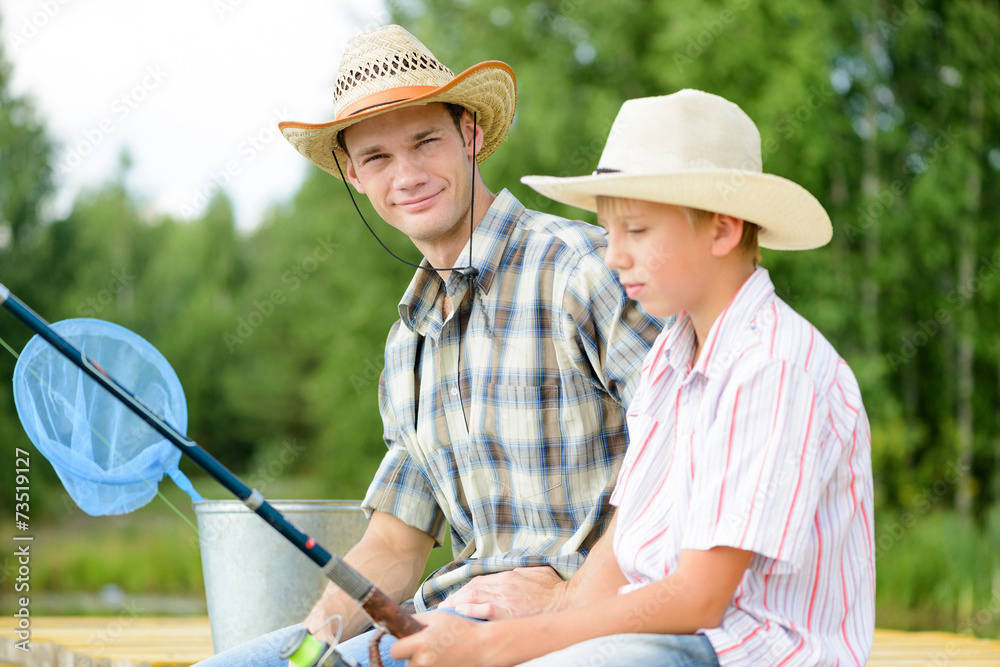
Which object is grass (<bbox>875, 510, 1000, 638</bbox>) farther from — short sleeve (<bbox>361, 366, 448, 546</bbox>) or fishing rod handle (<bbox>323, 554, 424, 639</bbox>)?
fishing rod handle (<bbox>323, 554, 424, 639</bbox>)

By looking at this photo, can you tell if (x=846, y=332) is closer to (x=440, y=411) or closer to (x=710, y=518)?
(x=440, y=411)

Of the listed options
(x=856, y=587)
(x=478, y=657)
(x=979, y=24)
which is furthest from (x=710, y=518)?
(x=979, y=24)

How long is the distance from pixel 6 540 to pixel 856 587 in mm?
15644

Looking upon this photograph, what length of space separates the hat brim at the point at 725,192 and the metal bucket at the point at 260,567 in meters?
1.24

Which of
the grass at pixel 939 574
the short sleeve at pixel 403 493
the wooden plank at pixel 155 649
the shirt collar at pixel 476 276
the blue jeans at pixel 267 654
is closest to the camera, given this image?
the blue jeans at pixel 267 654

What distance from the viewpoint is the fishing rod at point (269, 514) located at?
1570 mm

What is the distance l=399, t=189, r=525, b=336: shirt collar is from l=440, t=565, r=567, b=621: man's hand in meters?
0.60

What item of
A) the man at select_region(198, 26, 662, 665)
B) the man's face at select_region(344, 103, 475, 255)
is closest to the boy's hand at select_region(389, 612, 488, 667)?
the man at select_region(198, 26, 662, 665)

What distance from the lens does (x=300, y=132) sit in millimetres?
2449

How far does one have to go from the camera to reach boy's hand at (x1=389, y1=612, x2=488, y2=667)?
1.53 m

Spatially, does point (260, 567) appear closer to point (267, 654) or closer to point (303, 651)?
point (267, 654)

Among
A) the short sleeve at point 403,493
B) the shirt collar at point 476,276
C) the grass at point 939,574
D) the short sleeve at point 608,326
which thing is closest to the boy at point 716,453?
the short sleeve at point 608,326

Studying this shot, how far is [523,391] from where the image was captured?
7.13 feet

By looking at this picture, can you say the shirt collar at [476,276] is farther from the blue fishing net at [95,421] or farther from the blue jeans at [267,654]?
the blue jeans at [267,654]
